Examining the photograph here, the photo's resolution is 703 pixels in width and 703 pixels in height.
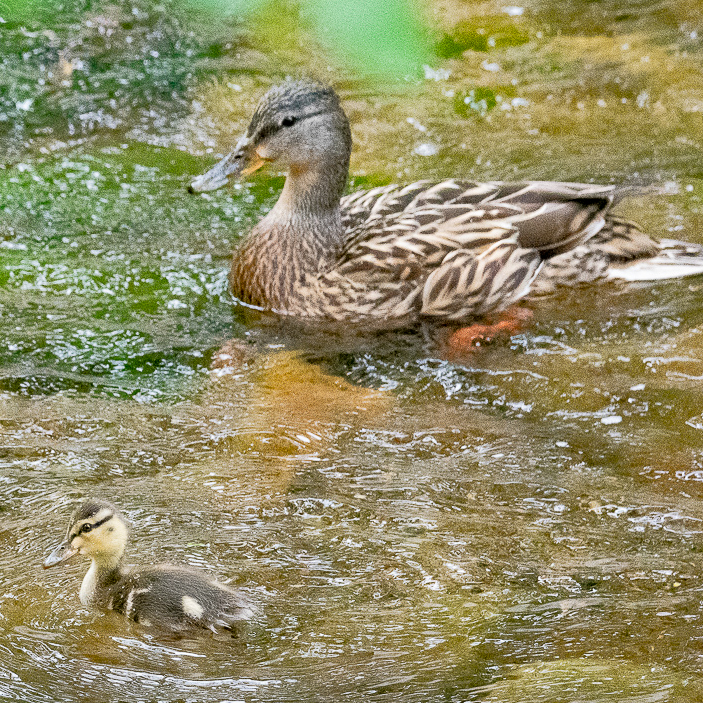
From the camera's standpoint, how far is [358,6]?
9.81 meters

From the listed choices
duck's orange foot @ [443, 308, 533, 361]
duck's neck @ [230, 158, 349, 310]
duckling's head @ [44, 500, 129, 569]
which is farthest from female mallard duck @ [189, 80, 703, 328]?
duckling's head @ [44, 500, 129, 569]

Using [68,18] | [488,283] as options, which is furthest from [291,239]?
[68,18]

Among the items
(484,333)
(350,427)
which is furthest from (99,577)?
(484,333)

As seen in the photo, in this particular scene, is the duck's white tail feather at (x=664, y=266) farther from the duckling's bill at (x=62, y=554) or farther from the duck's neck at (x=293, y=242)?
the duckling's bill at (x=62, y=554)

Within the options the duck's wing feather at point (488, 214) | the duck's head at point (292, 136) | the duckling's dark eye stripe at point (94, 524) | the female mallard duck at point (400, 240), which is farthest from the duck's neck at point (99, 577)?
the duck's head at point (292, 136)

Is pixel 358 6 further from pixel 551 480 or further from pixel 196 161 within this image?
pixel 551 480

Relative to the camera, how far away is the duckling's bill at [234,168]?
615 cm

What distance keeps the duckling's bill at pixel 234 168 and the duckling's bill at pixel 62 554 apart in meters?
2.77

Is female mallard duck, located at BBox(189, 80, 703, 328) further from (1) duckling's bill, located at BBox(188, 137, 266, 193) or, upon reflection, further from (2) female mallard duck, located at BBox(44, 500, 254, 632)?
(2) female mallard duck, located at BBox(44, 500, 254, 632)

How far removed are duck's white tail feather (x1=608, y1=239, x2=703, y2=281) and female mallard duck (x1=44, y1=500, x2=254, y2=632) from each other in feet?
11.0

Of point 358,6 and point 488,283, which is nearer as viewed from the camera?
point 488,283

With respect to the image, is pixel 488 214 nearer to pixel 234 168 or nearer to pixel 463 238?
pixel 463 238

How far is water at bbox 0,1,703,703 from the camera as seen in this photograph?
3607mm

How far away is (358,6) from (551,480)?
252 inches
